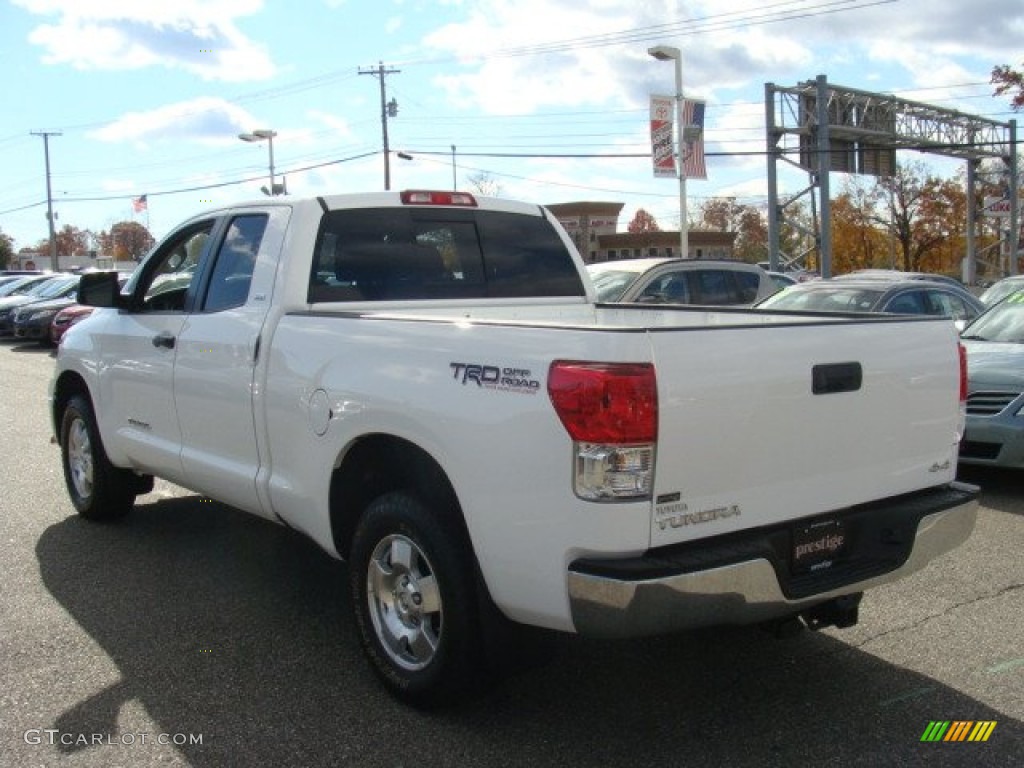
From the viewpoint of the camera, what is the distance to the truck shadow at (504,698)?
3.34 m

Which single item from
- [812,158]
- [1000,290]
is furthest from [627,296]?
[812,158]

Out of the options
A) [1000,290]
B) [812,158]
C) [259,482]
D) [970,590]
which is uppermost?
[812,158]

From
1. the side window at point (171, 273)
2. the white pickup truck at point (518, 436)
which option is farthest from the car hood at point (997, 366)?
the side window at point (171, 273)

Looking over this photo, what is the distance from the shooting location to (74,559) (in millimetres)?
5590

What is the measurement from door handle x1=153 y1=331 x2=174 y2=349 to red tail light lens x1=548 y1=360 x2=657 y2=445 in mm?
2942

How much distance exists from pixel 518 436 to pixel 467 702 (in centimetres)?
119

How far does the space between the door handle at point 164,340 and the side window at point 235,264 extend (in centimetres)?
27

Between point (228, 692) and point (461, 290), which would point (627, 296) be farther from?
point (228, 692)

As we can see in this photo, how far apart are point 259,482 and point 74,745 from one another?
4.34 feet

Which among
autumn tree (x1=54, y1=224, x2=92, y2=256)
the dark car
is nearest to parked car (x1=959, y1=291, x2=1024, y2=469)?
the dark car

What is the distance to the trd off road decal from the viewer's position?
2.97 m

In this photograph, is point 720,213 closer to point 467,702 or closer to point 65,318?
point 65,318

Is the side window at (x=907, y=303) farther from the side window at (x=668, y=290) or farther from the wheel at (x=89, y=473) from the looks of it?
the wheel at (x=89, y=473)

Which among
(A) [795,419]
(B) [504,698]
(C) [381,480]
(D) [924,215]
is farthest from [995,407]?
(D) [924,215]
